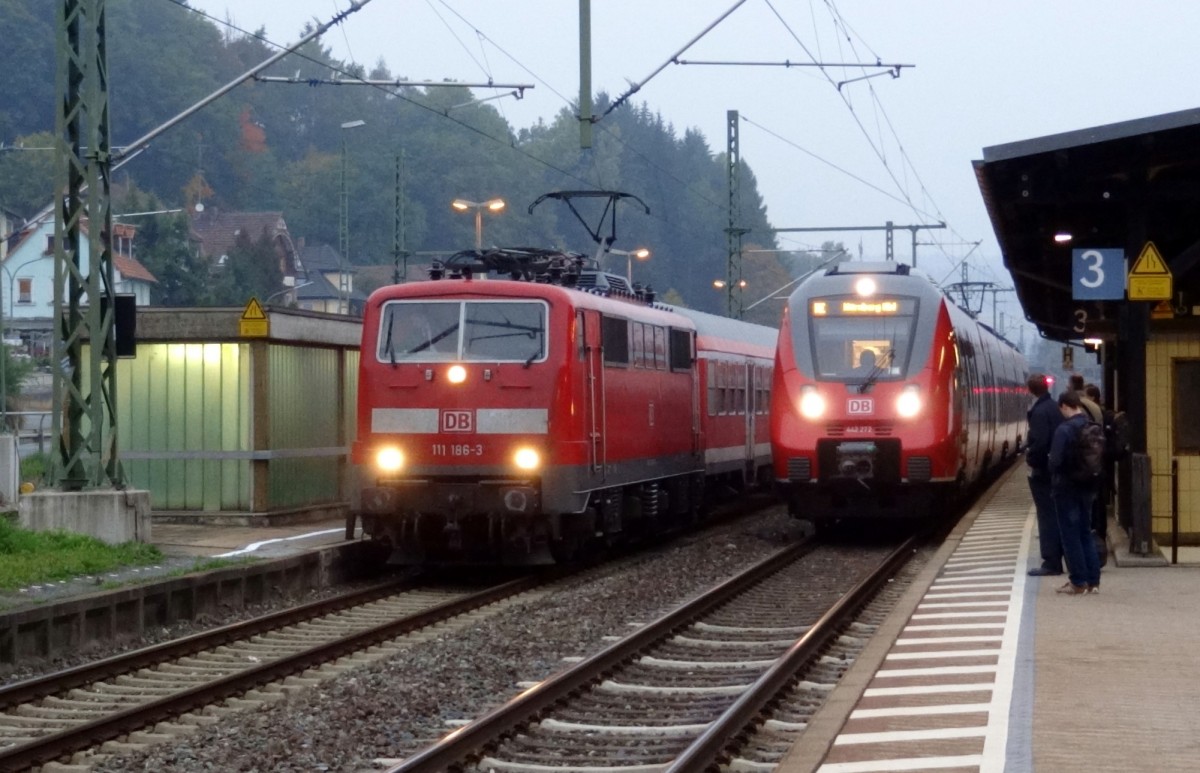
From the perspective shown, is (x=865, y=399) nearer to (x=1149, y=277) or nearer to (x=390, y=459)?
(x=1149, y=277)

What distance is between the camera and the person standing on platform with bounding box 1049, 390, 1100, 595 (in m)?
14.0

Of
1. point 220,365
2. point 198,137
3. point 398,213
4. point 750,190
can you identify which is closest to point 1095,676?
point 220,365

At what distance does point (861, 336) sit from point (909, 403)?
3.36 feet

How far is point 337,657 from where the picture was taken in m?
12.6

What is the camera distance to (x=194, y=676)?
1182 cm

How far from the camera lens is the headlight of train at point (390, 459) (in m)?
17.4

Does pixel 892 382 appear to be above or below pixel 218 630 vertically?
above

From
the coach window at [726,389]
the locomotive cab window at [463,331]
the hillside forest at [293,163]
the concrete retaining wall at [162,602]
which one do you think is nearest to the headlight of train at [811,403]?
the locomotive cab window at [463,331]

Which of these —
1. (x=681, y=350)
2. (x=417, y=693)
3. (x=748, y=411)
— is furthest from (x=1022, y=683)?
(x=748, y=411)

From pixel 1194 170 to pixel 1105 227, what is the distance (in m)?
2.61

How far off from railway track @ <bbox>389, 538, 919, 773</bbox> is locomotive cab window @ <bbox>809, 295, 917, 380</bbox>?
5.33m

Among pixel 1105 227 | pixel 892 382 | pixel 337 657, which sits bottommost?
pixel 337 657

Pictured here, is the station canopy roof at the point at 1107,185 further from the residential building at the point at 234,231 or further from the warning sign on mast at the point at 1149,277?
the residential building at the point at 234,231

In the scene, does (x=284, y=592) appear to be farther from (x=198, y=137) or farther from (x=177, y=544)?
(x=198, y=137)
